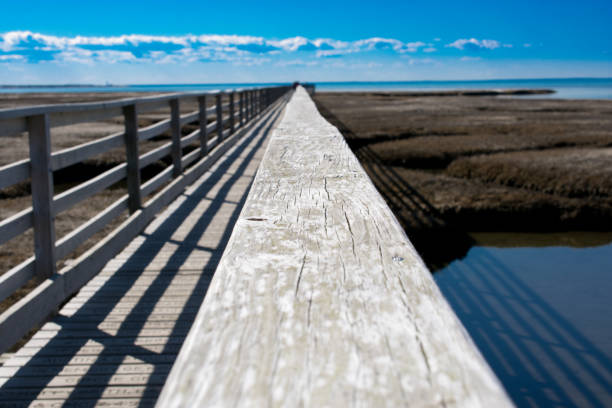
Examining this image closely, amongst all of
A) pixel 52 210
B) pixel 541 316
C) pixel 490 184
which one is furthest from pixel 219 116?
pixel 52 210

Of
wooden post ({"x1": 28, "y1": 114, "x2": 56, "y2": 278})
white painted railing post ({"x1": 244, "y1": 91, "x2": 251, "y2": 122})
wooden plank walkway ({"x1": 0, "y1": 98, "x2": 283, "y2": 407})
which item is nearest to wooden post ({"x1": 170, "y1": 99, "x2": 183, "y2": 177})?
wooden plank walkway ({"x1": 0, "y1": 98, "x2": 283, "y2": 407})

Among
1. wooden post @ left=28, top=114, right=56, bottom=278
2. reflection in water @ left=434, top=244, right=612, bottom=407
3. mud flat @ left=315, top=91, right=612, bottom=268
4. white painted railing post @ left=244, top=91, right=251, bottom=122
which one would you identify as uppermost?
white painted railing post @ left=244, top=91, right=251, bottom=122

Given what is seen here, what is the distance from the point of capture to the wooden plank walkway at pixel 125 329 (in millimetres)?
2191

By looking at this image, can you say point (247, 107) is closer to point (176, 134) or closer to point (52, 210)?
point (176, 134)

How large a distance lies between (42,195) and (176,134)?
126 inches

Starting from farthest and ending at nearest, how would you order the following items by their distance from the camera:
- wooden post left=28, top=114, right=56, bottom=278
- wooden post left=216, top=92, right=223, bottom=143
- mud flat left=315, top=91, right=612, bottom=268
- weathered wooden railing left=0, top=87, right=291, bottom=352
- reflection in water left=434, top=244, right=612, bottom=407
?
wooden post left=216, top=92, right=223, bottom=143 → mud flat left=315, top=91, right=612, bottom=268 → reflection in water left=434, top=244, right=612, bottom=407 → wooden post left=28, top=114, right=56, bottom=278 → weathered wooden railing left=0, top=87, right=291, bottom=352

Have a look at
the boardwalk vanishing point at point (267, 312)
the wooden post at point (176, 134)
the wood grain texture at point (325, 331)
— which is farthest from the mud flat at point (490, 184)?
the wood grain texture at point (325, 331)

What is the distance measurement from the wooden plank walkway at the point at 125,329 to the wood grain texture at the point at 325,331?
1.40m

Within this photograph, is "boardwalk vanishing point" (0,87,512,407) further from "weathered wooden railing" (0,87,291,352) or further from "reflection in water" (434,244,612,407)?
"reflection in water" (434,244,612,407)

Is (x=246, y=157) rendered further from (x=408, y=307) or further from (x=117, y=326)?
(x=408, y=307)

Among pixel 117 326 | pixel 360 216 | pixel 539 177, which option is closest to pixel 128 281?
A: pixel 117 326

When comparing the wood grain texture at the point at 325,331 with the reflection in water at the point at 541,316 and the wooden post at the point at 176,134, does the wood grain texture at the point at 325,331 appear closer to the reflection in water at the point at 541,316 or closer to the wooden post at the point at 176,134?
the reflection in water at the point at 541,316

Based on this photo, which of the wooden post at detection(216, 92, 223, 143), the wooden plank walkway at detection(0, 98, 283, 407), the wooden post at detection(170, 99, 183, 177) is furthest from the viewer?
the wooden post at detection(216, 92, 223, 143)

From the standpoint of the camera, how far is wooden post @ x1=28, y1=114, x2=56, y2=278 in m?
2.86
